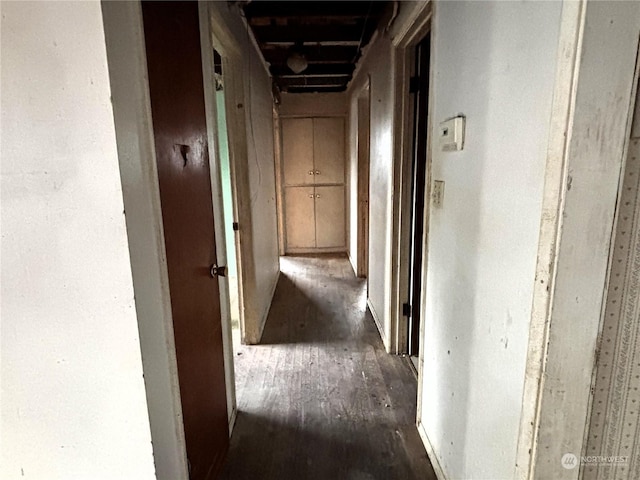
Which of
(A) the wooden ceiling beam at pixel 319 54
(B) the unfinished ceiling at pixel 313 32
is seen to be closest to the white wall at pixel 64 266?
(B) the unfinished ceiling at pixel 313 32

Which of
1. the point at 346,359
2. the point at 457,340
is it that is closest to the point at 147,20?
the point at 457,340

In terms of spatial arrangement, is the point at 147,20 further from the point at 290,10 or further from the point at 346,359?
the point at 346,359

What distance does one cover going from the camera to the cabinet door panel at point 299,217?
16.9 feet

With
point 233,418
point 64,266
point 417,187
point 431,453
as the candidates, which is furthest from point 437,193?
point 233,418

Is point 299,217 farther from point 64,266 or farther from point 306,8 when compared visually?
point 64,266

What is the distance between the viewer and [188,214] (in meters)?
1.20

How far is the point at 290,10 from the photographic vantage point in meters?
2.27

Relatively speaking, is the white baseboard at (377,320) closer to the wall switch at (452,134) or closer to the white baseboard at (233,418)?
the white baseboard at (233,418)

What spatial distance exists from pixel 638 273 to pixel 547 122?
0.35 m

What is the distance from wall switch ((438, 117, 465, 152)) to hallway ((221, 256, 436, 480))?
1307 mm

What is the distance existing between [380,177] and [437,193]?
4.28ft

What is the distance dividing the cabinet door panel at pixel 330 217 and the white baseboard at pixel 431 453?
3710 mm

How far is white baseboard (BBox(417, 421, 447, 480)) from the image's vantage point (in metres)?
1.43

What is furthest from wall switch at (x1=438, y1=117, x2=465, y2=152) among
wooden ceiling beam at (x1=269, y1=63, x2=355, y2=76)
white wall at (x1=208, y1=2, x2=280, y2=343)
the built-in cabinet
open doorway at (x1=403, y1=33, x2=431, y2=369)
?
the built-in cabinet
